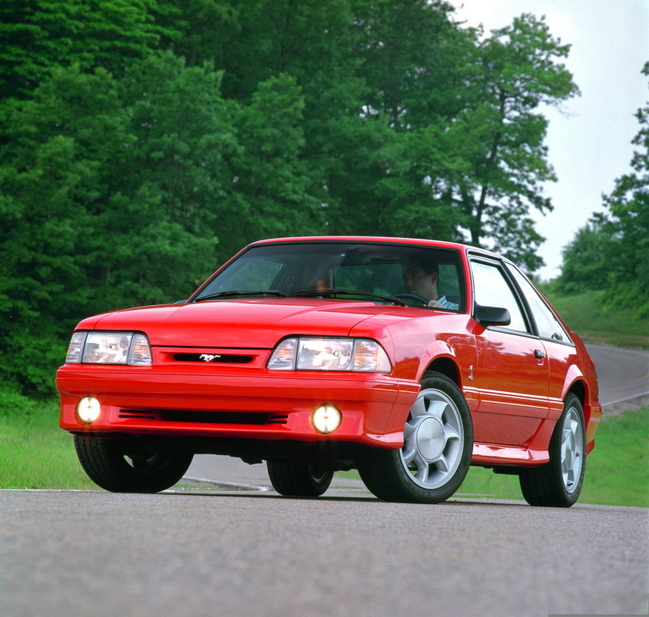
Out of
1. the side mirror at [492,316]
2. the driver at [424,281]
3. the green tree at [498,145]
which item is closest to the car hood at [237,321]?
the driver at [424,281]

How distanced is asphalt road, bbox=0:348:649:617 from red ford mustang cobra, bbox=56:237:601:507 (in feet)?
3.05

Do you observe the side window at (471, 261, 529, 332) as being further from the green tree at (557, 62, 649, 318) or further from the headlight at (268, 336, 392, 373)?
the green tree at (557, 62, 649, 318)

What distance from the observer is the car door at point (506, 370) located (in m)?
8.52

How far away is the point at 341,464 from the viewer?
7965 millimetres

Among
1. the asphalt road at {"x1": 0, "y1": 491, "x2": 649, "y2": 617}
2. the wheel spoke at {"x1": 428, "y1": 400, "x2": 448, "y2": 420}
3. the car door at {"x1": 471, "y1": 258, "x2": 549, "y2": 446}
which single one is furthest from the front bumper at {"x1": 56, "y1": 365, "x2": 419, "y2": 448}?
the car door at {"x1": 471, "y1": 258, "x2": 549, "y2": 446}

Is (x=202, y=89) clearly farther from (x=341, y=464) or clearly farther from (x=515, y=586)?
(x=515, y=586)

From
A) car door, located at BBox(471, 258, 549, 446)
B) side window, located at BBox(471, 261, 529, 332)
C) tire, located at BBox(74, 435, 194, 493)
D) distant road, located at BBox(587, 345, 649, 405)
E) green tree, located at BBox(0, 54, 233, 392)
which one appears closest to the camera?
tire, located at BBox(74, 435, 194, 493)

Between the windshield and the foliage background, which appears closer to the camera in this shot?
the windshield

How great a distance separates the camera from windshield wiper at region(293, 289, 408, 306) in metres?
8.40

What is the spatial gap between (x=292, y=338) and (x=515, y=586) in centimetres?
361

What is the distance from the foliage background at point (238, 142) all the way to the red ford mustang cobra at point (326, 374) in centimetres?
3035

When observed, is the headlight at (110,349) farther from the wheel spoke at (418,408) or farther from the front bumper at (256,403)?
the wheel spoke at (418,408)

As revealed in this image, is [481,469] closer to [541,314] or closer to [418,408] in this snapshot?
[541,314]

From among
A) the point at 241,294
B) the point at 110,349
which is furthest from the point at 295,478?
the point at 110,349
